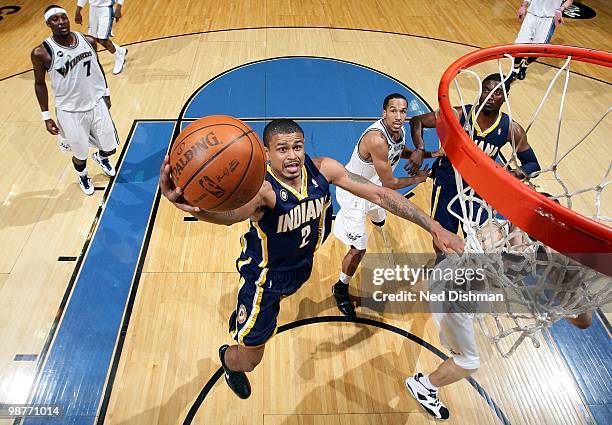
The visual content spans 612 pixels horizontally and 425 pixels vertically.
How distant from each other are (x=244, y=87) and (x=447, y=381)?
488 centimetres

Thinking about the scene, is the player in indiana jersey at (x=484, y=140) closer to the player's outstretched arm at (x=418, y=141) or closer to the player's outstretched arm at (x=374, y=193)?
the player's outstretched arm at (x=418, y=141)

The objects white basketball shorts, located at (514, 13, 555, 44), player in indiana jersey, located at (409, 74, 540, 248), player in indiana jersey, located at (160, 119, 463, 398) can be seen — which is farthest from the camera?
white basketball shorts, located at (514, 13, 555, 44)

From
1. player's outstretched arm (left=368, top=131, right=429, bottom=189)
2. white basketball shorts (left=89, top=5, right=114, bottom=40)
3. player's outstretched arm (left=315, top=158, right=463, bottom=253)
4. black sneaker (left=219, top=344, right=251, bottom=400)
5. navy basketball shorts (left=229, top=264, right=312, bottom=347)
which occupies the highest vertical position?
player's outstretched arm (left=315, top=158, right=463, bottom=253)

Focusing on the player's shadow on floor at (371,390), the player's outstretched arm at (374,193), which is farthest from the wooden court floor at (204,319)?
the player's outstretched arm at (374,193)

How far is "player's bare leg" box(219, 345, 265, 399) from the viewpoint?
9.03 feet

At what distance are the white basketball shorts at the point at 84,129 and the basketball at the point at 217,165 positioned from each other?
8.64ft

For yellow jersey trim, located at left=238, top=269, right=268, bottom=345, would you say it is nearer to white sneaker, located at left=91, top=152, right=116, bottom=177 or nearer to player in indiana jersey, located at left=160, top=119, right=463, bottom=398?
player in indiana jersey, located at left=160, top=119, right=463, bottom=398

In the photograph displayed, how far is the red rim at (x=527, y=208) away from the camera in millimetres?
1496

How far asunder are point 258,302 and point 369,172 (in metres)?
1.42

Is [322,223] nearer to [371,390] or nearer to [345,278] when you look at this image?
[345,278]

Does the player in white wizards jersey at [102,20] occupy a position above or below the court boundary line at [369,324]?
above

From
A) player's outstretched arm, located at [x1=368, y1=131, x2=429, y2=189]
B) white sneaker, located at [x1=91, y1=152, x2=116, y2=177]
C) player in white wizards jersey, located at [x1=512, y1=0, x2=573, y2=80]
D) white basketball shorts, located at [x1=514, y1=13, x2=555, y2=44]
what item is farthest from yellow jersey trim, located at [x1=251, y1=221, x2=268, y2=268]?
white basketball shorts, located at [x1=514, y1=13, x2=555, y2=44]

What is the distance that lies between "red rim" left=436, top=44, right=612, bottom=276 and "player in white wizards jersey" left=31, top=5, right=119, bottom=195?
3285 millimetres

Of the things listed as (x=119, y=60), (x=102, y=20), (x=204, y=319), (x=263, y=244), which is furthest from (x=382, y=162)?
(x=102, y=20)
